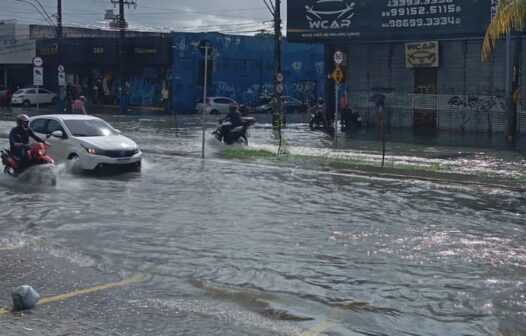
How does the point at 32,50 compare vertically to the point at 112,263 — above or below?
above

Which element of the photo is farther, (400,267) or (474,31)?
(474,31)

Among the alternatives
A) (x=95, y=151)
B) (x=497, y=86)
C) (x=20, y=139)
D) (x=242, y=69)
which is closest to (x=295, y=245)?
(x=20, y=139)

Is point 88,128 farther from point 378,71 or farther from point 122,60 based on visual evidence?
point 122,60

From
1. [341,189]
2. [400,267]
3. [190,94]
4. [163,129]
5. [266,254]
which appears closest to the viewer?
[400,267]

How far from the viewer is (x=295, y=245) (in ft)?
34.7

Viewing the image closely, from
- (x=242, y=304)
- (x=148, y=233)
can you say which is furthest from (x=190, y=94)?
(x=242, y=304)

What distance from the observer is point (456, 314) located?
749 cm

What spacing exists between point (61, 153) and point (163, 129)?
17481mm

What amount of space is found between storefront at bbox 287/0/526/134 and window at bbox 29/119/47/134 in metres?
19.0

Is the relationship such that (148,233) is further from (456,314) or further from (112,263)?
(456,314)

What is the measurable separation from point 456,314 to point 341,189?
900 centimetres

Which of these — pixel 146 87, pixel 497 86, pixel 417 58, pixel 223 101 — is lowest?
pixel 223 101

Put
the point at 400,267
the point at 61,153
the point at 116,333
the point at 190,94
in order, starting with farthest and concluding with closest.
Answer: the point at 190,94 → the point at 61,153 → the point at 400,267 → the point at 116,333

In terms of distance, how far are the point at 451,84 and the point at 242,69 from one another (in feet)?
78.5
